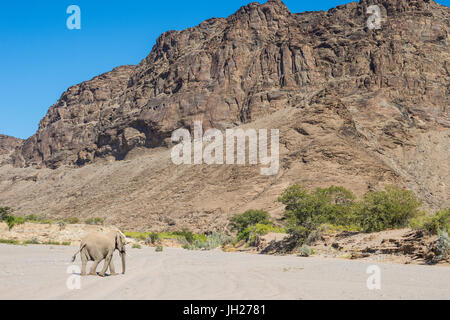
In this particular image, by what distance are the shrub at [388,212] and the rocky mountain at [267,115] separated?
23630mm

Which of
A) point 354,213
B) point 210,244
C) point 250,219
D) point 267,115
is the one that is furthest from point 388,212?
point 267,115

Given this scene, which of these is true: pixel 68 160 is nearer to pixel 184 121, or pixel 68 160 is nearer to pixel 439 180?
pixel 184 121

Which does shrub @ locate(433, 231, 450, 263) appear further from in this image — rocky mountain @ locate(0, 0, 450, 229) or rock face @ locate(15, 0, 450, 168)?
rock face @ locate(15, 0, 450, 168)

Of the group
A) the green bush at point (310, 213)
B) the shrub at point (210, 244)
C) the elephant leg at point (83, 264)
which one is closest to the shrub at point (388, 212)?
the green bush at point (310, 213)

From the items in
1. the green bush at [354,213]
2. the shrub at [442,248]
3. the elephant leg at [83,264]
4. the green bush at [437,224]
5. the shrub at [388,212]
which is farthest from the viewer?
the green bush at [354,213]

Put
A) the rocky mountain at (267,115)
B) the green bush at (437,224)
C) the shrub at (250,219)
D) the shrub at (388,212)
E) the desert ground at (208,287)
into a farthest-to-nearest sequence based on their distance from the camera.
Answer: the rocky mountain at (267,115)
the shrub at (250,219)
the shrub at (388,212)
the green bush at (437,224)
the desert ground at (208,287)

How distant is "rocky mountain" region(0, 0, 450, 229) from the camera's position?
56594mm

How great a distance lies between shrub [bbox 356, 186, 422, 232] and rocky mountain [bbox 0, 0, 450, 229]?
23.6m

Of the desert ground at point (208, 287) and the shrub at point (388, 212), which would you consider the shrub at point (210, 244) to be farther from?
the desert ground at point (208, 287)

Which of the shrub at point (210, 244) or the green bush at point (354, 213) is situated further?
the shrub at point (210, 244)

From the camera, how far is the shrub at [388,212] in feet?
68.0

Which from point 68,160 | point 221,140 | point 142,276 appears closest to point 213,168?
point 221,140

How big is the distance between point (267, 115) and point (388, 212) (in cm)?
6874

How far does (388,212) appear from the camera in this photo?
2097 centimetres
